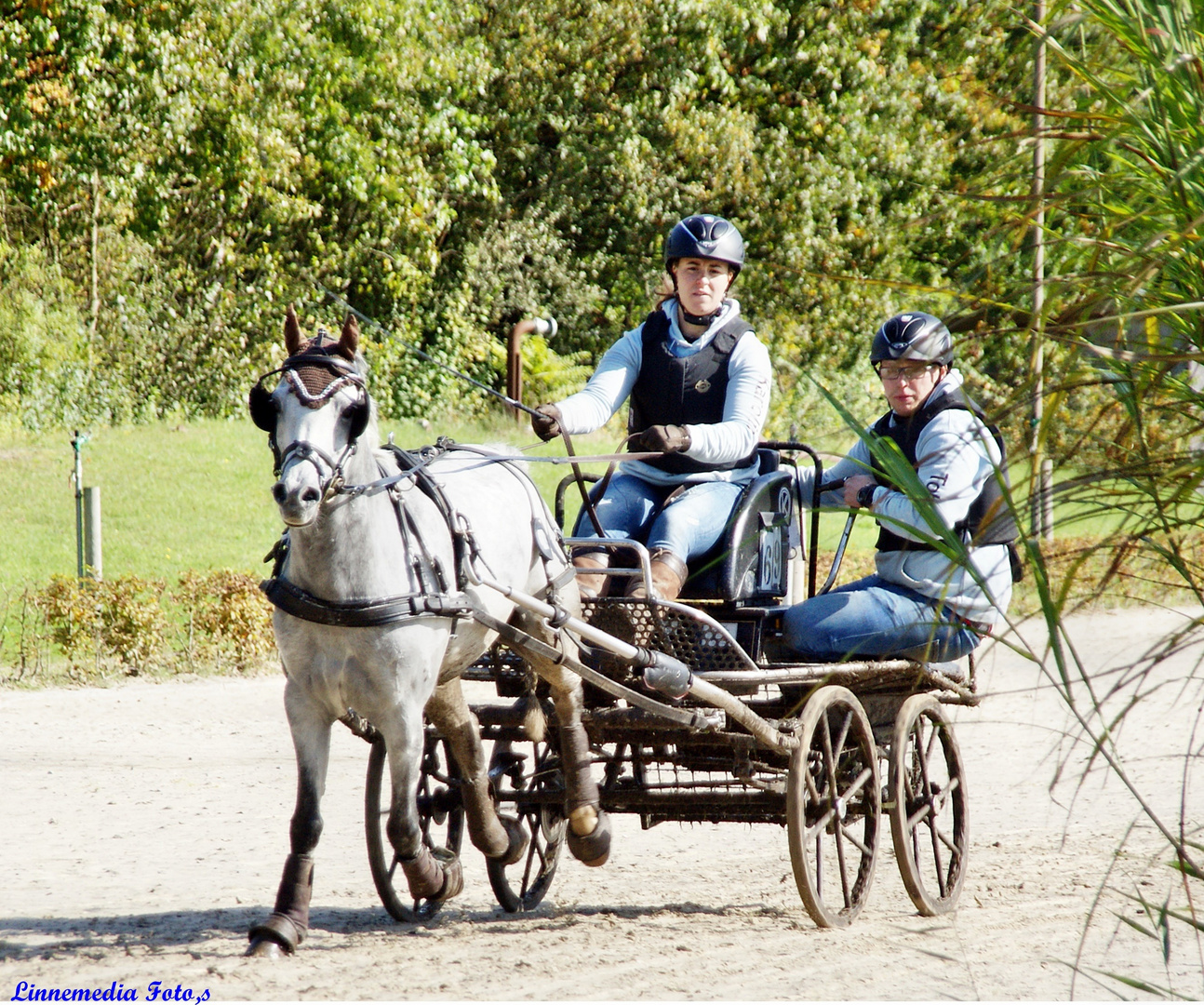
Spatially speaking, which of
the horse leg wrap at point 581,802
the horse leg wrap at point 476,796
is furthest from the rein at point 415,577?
the horse leg wrap at point 581,802

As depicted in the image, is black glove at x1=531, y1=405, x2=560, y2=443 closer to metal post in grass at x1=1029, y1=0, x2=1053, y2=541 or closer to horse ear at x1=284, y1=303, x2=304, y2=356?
horse ear at x1=284, y1=303, x2=304, y2=356

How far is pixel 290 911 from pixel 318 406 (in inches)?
58.2

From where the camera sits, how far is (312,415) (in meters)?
3.59

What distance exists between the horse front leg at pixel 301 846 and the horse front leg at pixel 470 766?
0.54 meters

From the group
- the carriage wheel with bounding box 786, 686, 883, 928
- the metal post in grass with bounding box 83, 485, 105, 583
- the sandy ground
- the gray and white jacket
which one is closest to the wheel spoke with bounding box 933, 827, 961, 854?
the sandy ground

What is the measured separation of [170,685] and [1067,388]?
8161mm

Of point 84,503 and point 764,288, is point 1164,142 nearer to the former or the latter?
point 84,503

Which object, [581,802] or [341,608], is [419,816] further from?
[341,608]

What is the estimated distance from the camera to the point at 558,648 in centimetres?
443

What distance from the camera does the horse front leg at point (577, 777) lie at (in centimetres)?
458

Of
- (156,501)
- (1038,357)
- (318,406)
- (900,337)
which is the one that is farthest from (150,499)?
(1038,357)

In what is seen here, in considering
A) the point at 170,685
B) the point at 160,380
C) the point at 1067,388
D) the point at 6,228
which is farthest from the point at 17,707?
the point at 160,380

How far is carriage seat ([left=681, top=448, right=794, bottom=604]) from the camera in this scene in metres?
4.83

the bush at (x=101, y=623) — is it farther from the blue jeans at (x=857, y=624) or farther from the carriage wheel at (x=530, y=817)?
the blue jeans at (x=857, y=624)
